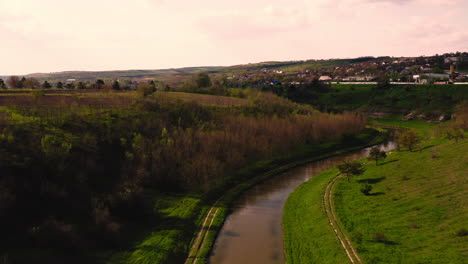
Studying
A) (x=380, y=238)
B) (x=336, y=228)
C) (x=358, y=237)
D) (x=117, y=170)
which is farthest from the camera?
(x=117, y=170)

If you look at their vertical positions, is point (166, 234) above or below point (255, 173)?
below

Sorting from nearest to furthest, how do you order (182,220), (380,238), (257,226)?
(380,238) → (182,220) → (257,226)

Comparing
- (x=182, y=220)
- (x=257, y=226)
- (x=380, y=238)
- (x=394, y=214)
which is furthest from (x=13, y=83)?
(x=380, y=238)

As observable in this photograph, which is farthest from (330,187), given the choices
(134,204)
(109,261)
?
(109,261)

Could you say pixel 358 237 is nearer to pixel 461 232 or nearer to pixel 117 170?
pixel 461 232

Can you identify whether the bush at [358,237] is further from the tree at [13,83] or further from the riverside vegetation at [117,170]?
the tree at [13,83]

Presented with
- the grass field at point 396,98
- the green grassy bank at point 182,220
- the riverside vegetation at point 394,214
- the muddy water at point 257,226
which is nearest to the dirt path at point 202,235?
the green grassy bank at point 182,220
